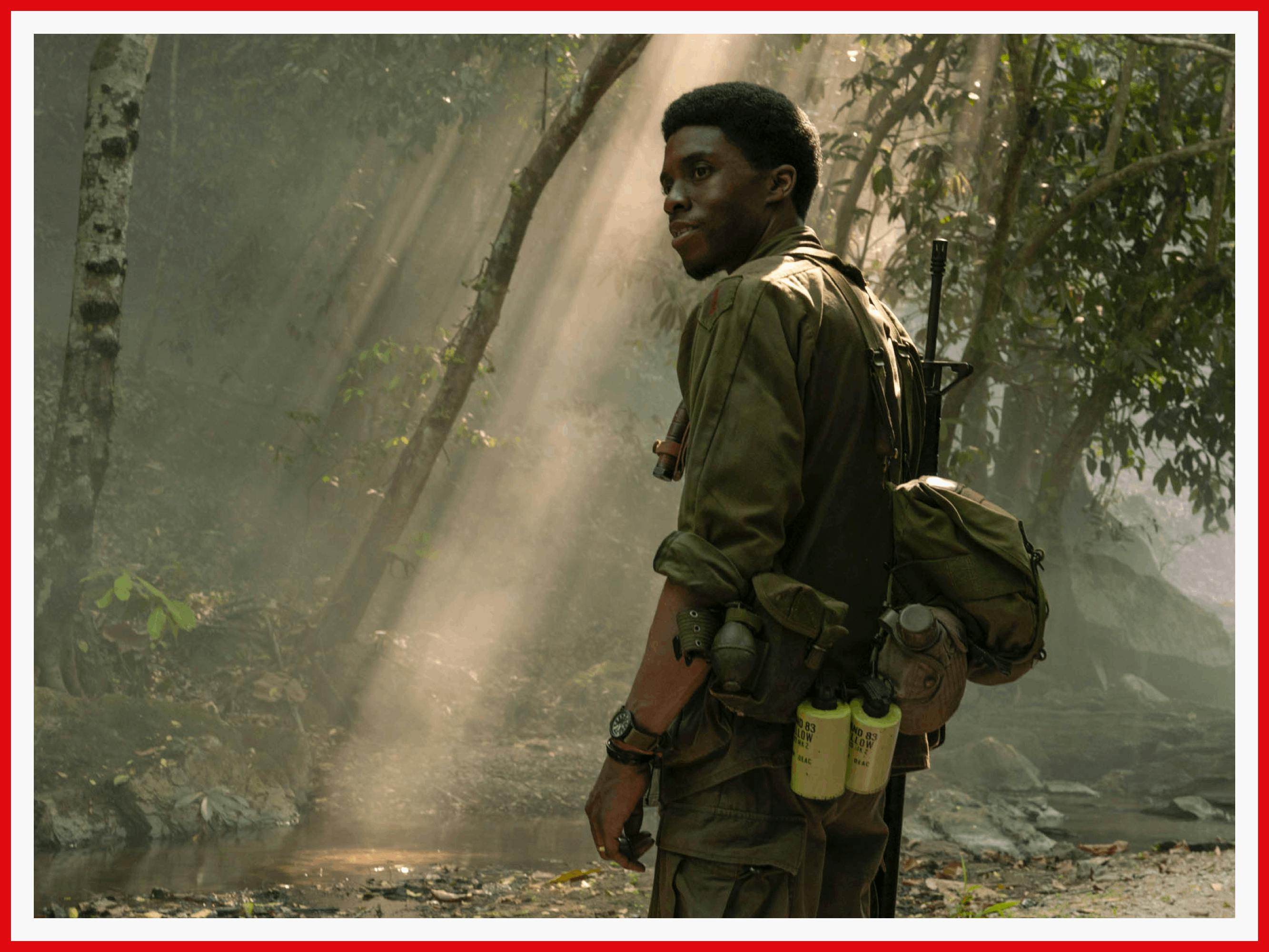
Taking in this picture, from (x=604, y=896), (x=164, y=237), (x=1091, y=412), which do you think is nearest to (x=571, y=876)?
(x=604, y=896)

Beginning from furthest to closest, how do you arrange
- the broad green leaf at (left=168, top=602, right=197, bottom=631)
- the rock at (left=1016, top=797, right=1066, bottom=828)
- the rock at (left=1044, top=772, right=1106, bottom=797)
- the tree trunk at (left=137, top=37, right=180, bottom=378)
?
the tree trunk at (left=137, top=37, right=180, bottom=378) < the rock at (left=1044, top=772, right=1106, bottom=797) < the rock at (left=1016, top=797, right=1066, bottom=828) < the broad green leaf at (left=168, top=602, right=197, bottom=631)

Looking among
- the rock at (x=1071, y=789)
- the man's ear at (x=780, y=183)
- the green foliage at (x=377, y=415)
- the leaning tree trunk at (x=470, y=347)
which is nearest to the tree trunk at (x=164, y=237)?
the green foliage at (x=377, y=415)

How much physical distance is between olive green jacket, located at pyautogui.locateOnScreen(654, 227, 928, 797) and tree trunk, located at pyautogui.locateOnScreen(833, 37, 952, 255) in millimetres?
5640

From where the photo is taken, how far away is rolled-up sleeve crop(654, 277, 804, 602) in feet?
6.43

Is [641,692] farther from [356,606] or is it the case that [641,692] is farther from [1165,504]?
[1165,504]

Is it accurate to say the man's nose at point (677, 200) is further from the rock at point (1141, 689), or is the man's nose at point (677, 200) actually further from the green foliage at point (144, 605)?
the rock at point (1141, 689)

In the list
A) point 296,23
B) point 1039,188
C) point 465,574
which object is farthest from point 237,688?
point 1039,188

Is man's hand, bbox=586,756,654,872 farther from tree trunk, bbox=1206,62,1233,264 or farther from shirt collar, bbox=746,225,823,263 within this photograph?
tree trunk, bbox=1206,62,1233,264

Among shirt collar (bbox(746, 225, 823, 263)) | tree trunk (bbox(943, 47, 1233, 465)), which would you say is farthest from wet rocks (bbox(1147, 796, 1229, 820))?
shirt collar (bbox(746, 225, 823, 263))

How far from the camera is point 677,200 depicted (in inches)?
89.9

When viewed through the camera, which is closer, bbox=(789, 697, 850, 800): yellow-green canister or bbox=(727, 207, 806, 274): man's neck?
bbox=(789, 697, 850, 800): yellow-green canister

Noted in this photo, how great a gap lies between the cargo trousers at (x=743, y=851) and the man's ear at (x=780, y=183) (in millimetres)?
1098

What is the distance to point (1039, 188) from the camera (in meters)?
7.82

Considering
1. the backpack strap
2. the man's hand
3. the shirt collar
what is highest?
the shirt collar
